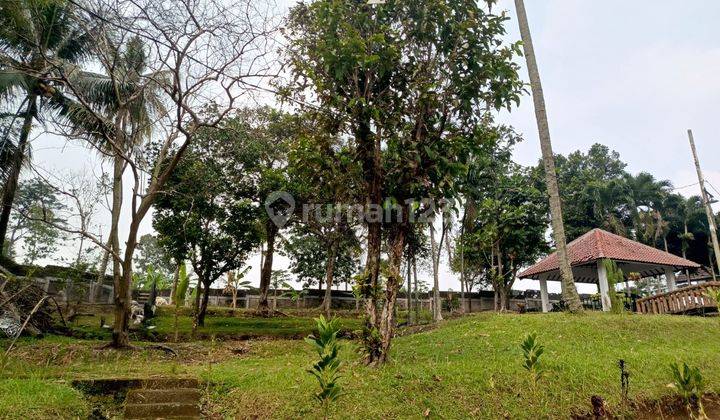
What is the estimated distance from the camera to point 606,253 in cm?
1512

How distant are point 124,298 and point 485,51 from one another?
808cm

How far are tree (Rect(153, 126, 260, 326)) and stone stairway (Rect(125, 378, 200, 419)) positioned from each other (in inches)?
348

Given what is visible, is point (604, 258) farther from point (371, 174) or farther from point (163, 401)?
point (163, 401)

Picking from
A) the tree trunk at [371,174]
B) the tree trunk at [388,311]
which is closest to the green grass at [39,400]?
the tree trunk at [388,311]

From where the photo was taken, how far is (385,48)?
661cm

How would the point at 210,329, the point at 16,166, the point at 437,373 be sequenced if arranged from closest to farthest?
the point at 437,373 → the point at 16,166 → the point at 210,329

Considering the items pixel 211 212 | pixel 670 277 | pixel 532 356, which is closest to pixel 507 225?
pixel 670 277

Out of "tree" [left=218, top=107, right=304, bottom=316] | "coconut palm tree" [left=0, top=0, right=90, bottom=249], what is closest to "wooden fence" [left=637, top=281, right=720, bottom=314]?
"tree" [left=218, top=107, right=304, bottom=316]

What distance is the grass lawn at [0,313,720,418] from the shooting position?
4902mm

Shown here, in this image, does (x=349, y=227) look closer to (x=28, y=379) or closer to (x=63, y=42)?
(x=63, y=42)

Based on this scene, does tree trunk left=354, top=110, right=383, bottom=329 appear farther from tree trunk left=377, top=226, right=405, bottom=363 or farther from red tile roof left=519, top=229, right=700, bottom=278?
red tile roof left=519, top=229, right=700, bottom=278

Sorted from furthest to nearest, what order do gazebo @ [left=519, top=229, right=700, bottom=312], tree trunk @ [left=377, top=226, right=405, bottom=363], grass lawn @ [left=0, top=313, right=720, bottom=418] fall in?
gazebo @ [left=519, top=229, right=700, bottom=312], tree trunk @ [left=377, top=226, right=405, bottom=363], grass lawn @ [left=0, top=313, right=720, bottom=418]

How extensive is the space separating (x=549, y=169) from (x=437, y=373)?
7.74 meters

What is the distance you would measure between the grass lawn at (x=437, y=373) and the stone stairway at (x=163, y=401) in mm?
207
